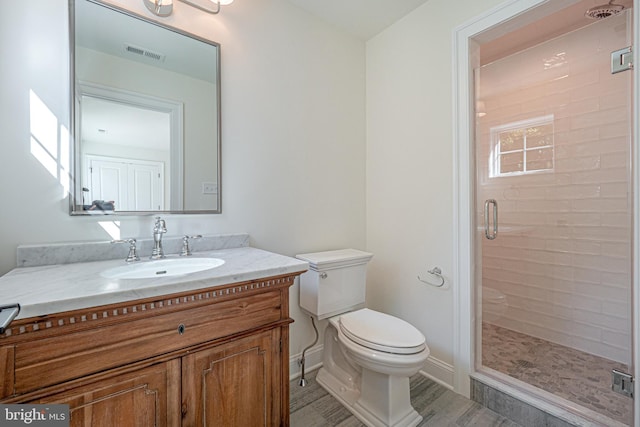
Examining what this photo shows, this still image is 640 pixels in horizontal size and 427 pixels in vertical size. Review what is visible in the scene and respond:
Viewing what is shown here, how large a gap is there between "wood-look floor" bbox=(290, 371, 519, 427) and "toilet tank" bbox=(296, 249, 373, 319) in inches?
18.5

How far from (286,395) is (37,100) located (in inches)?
63.3

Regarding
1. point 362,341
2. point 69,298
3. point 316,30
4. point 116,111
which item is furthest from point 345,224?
point 69,298

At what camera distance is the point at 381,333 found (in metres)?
1.48

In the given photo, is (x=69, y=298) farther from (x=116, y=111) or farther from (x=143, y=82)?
(x=143, y=82)

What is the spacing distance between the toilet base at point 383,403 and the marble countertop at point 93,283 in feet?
2.64

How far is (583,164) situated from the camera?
203 centimetres

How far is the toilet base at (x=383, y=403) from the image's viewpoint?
1443 mm

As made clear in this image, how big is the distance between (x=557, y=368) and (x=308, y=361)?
162 centimetres

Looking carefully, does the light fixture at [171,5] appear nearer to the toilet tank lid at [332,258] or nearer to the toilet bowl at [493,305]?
the toilet tank lid at [332,258]

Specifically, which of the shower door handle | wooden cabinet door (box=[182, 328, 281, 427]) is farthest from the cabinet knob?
the shower door handle

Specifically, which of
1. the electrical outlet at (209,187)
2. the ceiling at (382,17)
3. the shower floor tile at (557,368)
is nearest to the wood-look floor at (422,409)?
the shower floor tile at (557,368)

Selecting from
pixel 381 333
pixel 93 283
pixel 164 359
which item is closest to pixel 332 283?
pixel 381 333

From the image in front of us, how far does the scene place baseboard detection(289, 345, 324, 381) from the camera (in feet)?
6.11

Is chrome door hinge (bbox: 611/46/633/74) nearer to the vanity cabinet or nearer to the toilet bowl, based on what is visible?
the toilet bowl
